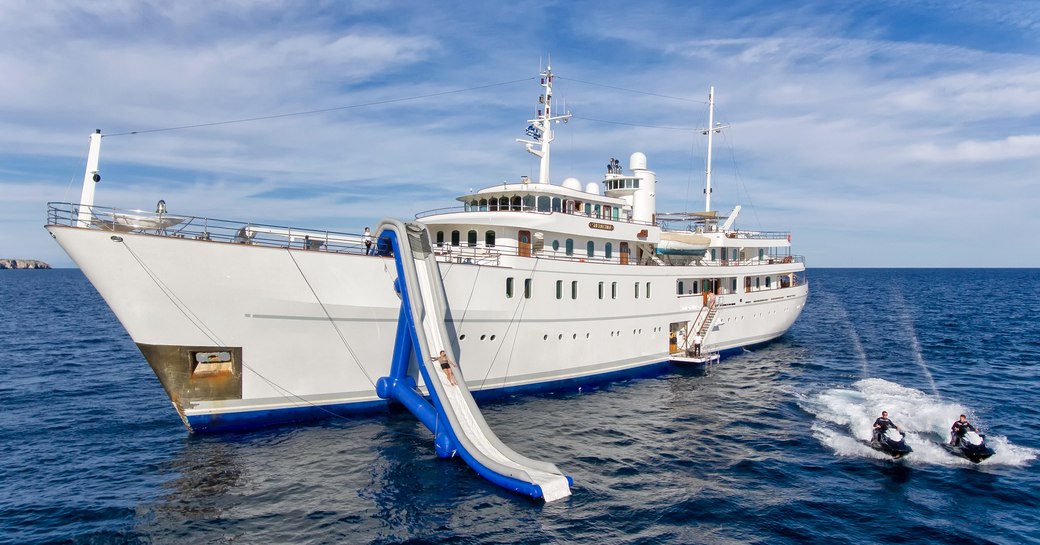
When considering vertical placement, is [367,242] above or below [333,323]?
above

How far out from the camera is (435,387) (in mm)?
16688

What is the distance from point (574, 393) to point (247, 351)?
13.2 meters

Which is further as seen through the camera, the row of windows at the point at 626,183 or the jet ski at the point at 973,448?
the row of windows at the point at 626,183

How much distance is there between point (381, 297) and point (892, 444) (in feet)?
53.6

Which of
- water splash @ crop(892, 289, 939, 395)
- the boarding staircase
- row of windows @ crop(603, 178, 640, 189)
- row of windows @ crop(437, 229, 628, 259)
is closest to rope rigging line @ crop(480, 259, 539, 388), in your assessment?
row of windows @ crop(437, 229, 628, 259)

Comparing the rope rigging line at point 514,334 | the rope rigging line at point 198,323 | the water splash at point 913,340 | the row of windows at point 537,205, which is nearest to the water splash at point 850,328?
the water splash at point 913,340

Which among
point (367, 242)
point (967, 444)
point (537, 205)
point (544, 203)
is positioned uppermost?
point (544, 203)

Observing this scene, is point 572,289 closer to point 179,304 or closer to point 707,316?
point 707,316

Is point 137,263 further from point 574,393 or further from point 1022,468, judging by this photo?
point 1022,468

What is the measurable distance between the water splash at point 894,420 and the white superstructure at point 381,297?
8.43 meters

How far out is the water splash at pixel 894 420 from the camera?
55.3ft

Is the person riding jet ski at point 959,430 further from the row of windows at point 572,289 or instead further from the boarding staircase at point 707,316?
the boarding staircase at point 707,316

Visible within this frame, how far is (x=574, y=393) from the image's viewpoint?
2453 cm

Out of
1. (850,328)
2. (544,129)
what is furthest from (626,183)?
(850,328)
